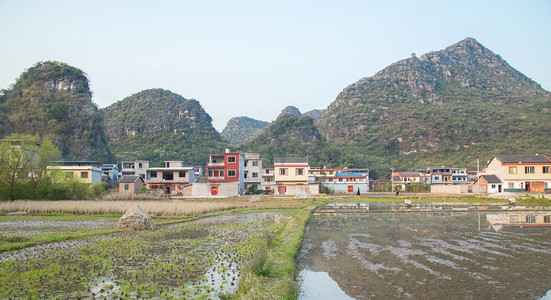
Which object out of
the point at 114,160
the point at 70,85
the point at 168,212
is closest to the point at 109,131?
the point at 70,85

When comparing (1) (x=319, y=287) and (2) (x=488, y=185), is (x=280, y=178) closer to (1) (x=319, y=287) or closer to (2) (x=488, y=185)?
(2) (x=488, y=185)

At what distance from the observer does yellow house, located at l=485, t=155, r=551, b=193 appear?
46312 millimetres

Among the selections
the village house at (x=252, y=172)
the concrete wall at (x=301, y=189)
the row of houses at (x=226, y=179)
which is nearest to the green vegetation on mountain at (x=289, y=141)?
the village house at (x=252, y=172)

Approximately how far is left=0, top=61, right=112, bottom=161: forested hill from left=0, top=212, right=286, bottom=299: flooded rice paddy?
76017 millimetres

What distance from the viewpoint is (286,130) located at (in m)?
118

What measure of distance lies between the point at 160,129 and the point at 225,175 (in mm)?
64356

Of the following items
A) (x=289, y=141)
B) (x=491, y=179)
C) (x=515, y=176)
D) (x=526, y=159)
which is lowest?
(x=491, y=179)

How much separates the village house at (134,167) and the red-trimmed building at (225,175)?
77.8 ft

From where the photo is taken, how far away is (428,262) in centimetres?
1140

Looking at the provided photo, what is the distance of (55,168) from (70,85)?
64.5 meters

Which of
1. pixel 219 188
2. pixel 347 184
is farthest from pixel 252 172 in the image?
Answer: pixel 347 184

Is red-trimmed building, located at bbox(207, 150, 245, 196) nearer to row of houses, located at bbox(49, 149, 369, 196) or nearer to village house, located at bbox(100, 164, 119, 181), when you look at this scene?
row of houses, located at bbox(49, 149, 369, 196)

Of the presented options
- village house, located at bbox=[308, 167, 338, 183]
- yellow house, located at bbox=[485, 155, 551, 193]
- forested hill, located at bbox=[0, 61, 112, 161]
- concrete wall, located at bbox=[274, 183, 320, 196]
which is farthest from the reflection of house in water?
forested hill, located at bbox=[0, 61, 112, 161]

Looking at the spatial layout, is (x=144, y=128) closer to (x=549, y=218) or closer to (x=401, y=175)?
(x=401, y=175)
